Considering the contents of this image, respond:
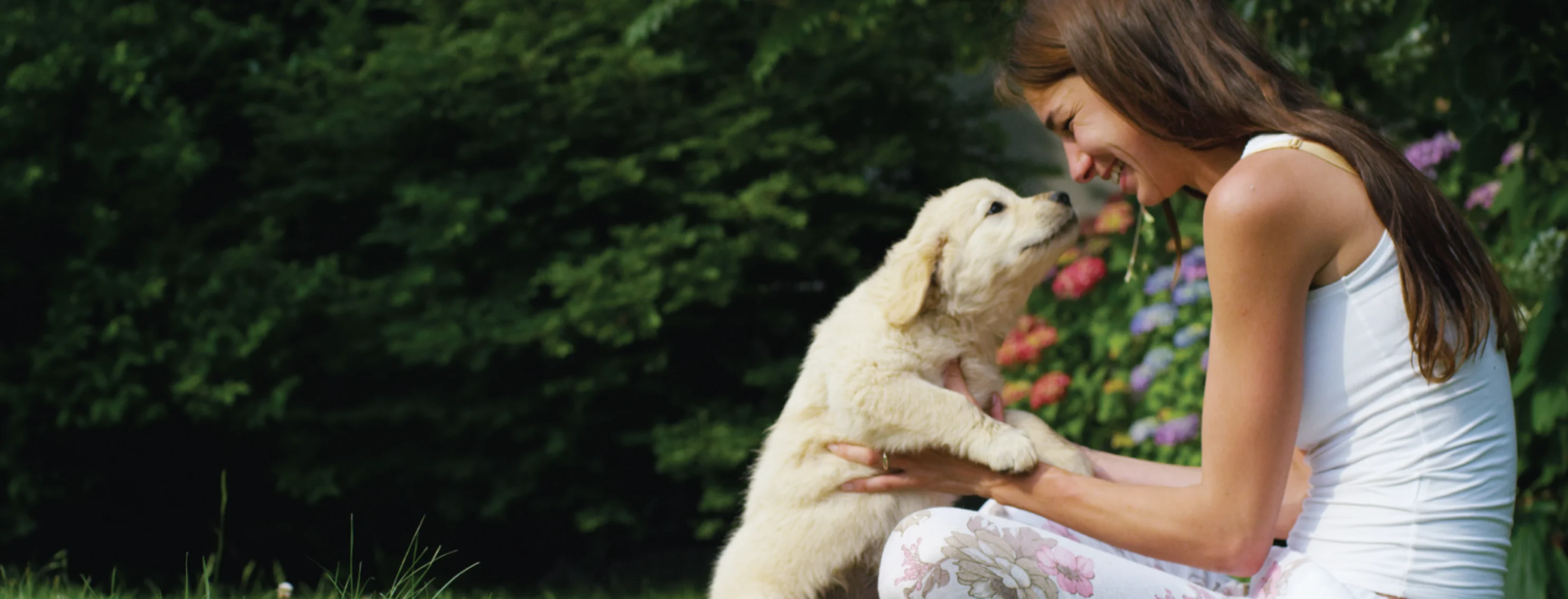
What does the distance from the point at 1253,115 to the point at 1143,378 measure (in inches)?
109

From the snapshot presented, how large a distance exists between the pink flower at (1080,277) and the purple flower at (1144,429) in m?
0.65

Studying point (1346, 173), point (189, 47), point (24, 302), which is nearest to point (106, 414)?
point (24, 302)

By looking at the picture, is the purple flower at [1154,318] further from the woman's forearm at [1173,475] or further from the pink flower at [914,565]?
the pink flower at [914,565]

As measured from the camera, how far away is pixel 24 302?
5016mm

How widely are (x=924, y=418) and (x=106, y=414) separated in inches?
149

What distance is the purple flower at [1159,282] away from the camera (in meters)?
4.62

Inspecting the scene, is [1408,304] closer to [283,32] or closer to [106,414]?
[106,414]

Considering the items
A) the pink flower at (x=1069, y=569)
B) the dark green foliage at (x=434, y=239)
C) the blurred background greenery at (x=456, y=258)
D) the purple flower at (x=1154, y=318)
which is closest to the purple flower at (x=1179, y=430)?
the blurred background greenery at (x=456, y=258)

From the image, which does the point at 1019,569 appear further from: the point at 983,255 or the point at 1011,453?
the point at 983,255

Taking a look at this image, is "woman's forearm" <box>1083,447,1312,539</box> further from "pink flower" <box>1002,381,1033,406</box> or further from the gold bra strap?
"pink flower" <box>1002,381,1033,406</box>

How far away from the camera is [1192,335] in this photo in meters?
4.45

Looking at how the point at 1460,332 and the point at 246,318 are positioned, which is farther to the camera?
the point at 246,318

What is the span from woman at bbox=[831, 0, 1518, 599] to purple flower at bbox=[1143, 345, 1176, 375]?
2593 mm

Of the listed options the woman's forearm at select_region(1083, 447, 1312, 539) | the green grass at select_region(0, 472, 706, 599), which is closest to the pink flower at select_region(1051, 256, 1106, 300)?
the green grass at select_region(0, 472, 706, 599)
